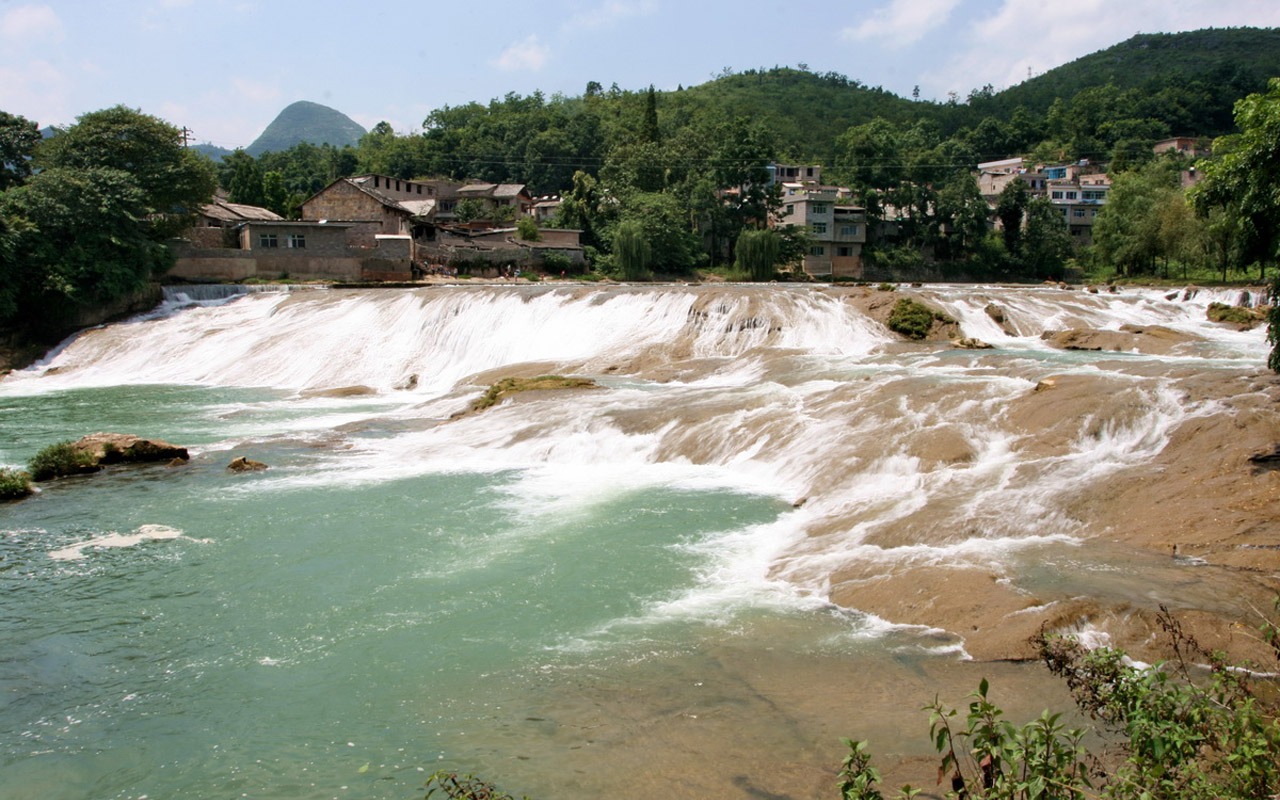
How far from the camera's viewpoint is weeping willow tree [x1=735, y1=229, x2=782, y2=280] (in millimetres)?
53062

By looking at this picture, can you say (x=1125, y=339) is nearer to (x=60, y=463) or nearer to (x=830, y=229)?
(x=60, y=463)

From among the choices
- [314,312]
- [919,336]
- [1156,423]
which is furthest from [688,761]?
[314,312]

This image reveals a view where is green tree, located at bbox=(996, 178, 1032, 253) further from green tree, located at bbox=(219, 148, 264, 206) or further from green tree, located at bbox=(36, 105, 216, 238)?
green tree, located at bbox=(219, 148, 264, 206)

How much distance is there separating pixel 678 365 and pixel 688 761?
56.8 feet

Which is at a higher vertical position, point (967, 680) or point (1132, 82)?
point (1132, 82)

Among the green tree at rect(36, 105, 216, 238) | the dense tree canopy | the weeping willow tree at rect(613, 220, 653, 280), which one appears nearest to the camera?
the dense tree canopy

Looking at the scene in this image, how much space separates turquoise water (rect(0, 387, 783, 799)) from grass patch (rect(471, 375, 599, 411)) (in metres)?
5.05

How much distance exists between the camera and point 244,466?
15273mm

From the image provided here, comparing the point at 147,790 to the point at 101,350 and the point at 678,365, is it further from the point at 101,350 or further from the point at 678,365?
the point at 101,350

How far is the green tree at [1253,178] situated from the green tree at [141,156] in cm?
3685

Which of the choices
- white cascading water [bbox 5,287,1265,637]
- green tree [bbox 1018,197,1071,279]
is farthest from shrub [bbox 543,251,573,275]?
green tree [bbox 1018,197,1071,279]

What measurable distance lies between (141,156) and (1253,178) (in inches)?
1583

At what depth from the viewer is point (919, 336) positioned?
24.8 m

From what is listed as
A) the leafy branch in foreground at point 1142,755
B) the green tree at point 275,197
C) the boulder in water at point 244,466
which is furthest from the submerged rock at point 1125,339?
the green tree at point 275,197
